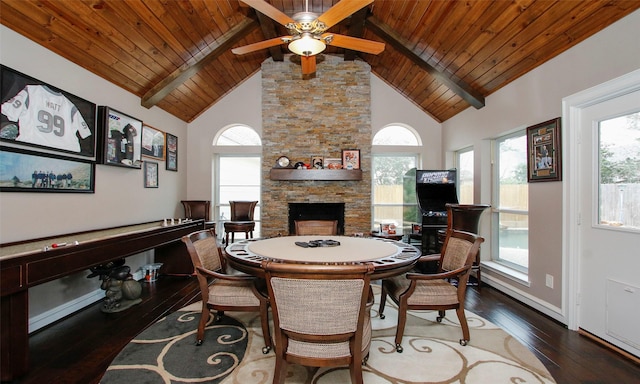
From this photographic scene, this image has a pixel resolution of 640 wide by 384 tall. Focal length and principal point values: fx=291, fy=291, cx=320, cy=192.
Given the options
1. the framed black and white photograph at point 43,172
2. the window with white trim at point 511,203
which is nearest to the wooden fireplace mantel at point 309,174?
the window with white trim at point 511,203

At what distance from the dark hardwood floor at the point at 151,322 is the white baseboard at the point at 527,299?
0.07 metres

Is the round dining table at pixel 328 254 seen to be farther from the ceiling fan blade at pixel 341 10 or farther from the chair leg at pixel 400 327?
the ceiling fan blade at pixel 341 10

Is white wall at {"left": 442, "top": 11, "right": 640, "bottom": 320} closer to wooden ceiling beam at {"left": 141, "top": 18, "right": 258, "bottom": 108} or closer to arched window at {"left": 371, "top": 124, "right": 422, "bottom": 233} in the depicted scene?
arched window at {"left": 371, "top": 124, "right": 422, "bottom": 233}

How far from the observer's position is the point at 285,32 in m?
4.47

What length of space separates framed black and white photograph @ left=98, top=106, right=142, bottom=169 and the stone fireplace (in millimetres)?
2092

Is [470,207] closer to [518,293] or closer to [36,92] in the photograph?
[518,293]

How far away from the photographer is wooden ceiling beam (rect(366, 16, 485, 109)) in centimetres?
386

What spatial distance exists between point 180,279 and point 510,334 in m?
3.87

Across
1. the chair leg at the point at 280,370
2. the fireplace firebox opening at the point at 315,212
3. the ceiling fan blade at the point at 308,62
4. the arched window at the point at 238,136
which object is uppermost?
the ceiling fan blade at the point at 308,62

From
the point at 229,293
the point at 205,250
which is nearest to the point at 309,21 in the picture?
the point at 205,250

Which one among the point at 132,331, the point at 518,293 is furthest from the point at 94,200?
the point at 518,293

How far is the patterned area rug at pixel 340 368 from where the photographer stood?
1.88 meters

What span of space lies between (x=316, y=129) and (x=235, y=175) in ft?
5.94

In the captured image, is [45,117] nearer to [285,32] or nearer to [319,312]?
[319,312]
